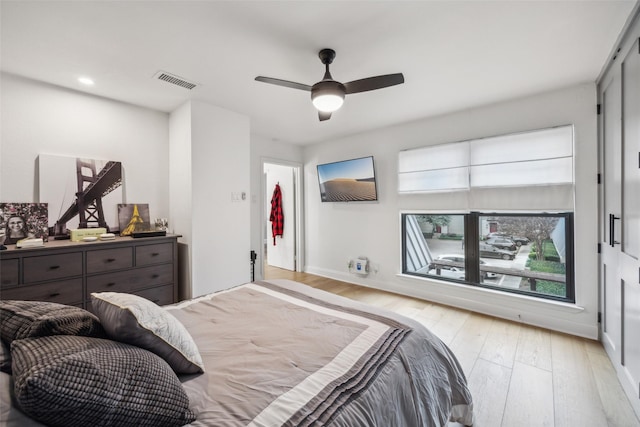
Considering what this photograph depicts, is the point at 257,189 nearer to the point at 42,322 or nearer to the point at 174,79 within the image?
the point at 174,79

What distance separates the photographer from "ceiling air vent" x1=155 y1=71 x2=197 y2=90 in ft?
7.73

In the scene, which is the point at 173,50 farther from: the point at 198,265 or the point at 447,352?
the point at 447,352

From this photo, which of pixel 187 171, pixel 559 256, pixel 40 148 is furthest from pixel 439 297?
pixel 40 148

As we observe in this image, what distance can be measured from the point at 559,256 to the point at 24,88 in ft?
17.6

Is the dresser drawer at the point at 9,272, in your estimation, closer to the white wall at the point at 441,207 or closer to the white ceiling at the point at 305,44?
the white ceiling at the point at 305,44

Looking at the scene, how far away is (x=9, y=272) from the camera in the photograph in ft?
6.49

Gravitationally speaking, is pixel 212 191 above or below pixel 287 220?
above

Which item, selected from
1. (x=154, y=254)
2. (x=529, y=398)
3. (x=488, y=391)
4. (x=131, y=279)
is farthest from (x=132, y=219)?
(x=529, y=398)

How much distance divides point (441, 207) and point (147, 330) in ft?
10.9

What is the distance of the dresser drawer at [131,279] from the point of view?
2.37 meters

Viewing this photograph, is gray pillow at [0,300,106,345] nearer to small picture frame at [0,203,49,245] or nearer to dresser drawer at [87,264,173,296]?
dresser drawer at [87,264,173,296]

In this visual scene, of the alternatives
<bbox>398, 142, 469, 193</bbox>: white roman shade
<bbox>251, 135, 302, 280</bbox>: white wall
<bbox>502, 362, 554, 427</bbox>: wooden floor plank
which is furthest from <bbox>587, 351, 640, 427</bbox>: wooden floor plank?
<bbox>251, 135, 302, 280</bbox>: white wall

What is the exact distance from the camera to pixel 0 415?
1.89 ft

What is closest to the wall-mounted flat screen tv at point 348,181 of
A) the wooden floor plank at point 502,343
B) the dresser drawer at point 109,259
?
the wooden floor plank at point 502,343
